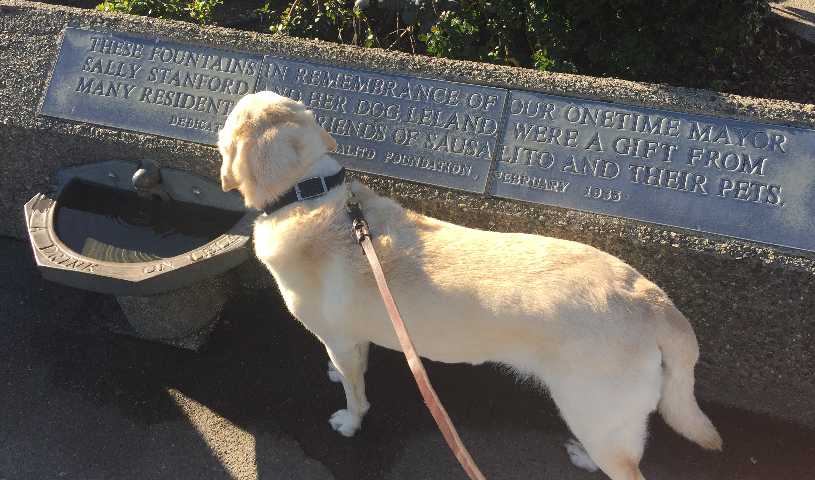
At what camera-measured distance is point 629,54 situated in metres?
4.11

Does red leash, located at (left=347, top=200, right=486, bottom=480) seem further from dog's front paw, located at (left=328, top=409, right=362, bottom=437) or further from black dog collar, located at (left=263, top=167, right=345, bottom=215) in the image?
dog's front paw, located at (left=328, top=409, right=362, bottom=437)

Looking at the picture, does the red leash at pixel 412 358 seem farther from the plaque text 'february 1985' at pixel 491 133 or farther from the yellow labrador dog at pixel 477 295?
the plaque text 'february 1985' at pixel 491 133

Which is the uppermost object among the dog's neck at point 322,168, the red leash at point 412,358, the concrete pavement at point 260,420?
the dog's neck at point 322,168

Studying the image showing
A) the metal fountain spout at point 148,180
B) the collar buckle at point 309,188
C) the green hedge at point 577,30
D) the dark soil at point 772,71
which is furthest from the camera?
the dark soil at point 772,71

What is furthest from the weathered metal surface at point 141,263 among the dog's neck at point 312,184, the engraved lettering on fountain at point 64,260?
the dog's neck at point 312,184

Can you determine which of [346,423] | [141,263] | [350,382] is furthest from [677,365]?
[141,263]

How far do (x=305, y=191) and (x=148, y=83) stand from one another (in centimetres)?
190

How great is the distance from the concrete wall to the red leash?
917mm

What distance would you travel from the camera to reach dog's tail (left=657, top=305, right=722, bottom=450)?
2256 mm

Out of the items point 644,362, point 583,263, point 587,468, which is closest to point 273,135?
point 583,263

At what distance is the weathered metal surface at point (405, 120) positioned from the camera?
3.32 meters

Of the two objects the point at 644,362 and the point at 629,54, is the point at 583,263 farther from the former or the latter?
the point at 629,54

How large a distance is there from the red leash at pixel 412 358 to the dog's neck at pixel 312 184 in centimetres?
14

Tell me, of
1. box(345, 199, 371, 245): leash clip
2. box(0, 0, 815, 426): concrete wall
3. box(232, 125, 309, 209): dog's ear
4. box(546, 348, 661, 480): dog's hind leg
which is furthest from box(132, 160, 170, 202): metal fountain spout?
box(546, 348, 661, 480): dog's hind leg
